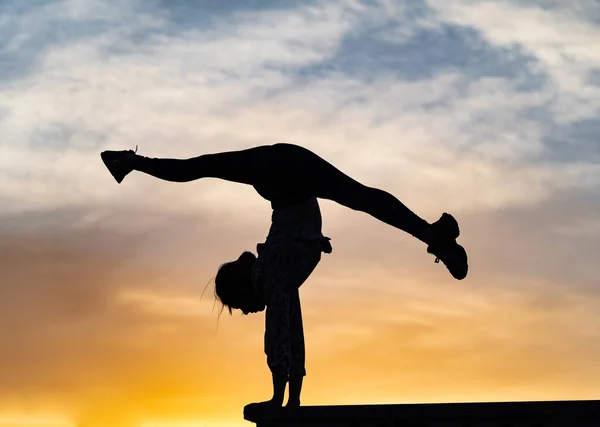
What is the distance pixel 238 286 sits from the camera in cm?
1282

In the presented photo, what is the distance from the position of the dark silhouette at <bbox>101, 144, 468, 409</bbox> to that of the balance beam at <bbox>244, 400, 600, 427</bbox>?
40.5 inches

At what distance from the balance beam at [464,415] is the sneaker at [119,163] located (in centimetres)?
352

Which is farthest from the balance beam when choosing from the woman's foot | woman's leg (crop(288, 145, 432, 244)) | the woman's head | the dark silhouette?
the woman's head

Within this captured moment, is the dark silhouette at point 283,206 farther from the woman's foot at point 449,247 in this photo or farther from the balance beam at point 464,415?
the balance beam at point 464,415

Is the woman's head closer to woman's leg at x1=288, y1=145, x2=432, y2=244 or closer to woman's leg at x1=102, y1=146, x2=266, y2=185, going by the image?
woman's leg at x1=102, y1=146, x2=266, y2=185

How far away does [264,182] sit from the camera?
12234mm

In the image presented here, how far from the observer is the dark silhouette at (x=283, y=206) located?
11977mm

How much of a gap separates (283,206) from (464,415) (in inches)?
132

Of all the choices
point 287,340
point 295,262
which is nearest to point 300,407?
point 287,340

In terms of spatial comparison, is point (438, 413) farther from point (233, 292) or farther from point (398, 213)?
point (233, 292)

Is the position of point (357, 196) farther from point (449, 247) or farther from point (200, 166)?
point (200, 166)

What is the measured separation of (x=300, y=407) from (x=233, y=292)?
205 cm

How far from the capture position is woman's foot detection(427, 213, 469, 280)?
11.4 m

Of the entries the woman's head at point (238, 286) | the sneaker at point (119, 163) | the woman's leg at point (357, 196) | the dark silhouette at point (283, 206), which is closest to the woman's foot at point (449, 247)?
the woman's leg at point (357, 196)
